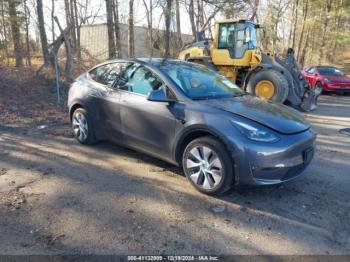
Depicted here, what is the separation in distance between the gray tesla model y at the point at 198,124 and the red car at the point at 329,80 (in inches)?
445

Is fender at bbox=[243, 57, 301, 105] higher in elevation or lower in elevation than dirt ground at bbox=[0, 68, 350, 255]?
higher

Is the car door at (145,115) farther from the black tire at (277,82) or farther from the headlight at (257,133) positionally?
the black tire at (277,82)

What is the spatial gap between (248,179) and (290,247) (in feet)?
2.91

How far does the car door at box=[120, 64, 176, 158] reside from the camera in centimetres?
437

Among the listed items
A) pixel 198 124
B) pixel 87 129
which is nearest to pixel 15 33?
pixel 87 129

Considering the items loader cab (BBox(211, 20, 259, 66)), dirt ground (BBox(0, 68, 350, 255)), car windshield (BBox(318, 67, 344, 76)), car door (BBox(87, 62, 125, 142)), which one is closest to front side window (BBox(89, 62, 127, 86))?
car door (BBox(87, 62, 125, 142))

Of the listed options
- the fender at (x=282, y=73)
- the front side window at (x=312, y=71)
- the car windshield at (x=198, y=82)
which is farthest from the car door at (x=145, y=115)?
the front side window at (x=312, y=71)

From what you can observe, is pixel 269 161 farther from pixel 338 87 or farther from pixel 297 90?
pixel 338 87

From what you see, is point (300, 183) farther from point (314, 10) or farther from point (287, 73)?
point (314, 10)

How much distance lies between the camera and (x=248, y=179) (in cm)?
373

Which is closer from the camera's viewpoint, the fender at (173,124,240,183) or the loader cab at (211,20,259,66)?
the fender at (173,124,240,183)

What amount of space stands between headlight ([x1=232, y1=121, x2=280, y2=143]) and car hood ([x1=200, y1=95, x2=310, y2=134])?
11 cm

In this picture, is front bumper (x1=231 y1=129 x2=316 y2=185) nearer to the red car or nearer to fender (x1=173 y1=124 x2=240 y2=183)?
fender (x1=173 y1=124 x2=240 y2=183)

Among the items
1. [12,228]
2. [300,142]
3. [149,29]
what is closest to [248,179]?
[300,142]
